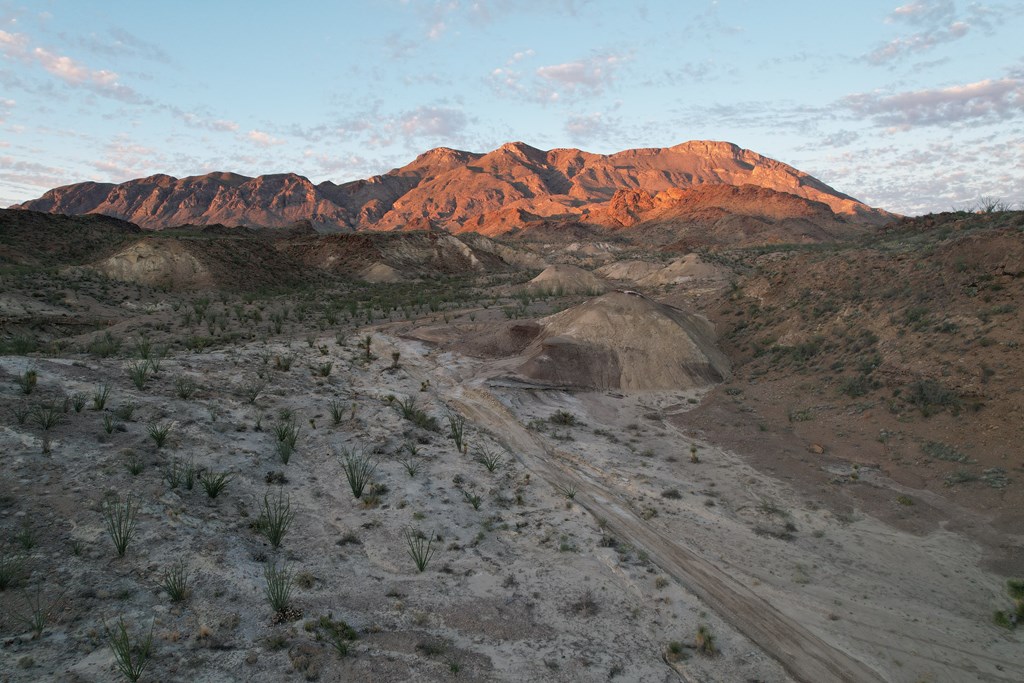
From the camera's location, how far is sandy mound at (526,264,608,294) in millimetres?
28625

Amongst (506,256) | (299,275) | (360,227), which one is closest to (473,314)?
(299,275)

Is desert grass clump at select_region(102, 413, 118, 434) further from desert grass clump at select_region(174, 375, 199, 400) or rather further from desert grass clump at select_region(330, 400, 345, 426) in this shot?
desert grass clump at select_region(330, 400, 345, 426)

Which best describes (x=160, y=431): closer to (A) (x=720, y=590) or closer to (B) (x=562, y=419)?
(B) (x=562, y=419)

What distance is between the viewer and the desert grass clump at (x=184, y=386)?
28.9ft

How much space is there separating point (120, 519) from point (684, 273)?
30775 millimetres

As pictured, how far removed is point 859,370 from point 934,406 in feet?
6.81

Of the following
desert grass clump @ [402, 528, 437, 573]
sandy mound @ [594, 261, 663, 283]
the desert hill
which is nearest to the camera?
desert grass clump @ [402, 528, 437, 573]

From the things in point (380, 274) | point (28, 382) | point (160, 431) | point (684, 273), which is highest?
point (684, 273)

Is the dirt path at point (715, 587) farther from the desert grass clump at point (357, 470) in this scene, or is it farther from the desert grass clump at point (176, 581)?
the desert grass clump at point (176, 581)

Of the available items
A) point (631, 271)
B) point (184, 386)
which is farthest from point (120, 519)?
point (631, 271)

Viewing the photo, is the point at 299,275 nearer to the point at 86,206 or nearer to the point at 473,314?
the point at 473,314

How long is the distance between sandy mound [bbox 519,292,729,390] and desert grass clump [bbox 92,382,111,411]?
7747mm

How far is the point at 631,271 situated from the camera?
38188mm

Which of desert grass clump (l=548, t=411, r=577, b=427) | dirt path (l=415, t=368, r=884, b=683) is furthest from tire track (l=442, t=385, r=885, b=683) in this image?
desert grass clump (l=548, t=411, r=577, b=427)
